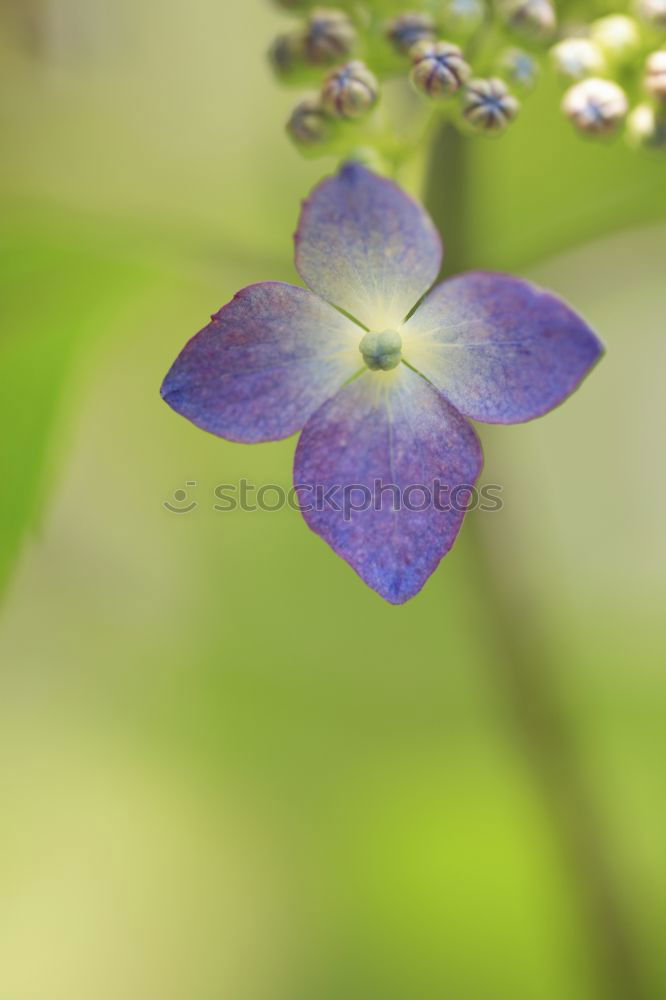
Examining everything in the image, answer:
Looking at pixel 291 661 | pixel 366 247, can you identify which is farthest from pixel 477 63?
pixel 291 661

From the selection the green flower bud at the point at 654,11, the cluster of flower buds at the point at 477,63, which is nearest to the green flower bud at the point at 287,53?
the cluster of flower buds at the point at 477,63

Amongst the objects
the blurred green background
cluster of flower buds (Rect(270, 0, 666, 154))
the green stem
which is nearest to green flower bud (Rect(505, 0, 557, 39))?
cluster of flower buds (Rect(270, 0, 666, 154))

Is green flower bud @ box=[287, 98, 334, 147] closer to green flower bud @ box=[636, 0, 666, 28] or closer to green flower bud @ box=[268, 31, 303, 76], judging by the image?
green flower bud @ box=[268, 31, 303, 76]

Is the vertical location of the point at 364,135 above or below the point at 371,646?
above

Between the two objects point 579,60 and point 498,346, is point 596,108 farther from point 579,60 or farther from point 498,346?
point 498,346

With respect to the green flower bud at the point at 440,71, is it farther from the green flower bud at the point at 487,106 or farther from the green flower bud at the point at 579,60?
the green flower bud at the point at 579,60

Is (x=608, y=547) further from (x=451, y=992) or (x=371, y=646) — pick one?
(x=451, y=992)

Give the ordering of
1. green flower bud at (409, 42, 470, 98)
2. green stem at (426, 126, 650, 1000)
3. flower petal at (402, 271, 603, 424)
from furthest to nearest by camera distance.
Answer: green stem at (426, 126, 650, 1000) < green flower bud at (409, 42, 470, 98) < flower petal at (402, 271, 603, 424)

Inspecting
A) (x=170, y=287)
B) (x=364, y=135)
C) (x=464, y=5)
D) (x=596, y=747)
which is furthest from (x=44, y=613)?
(x=464, y=5)
